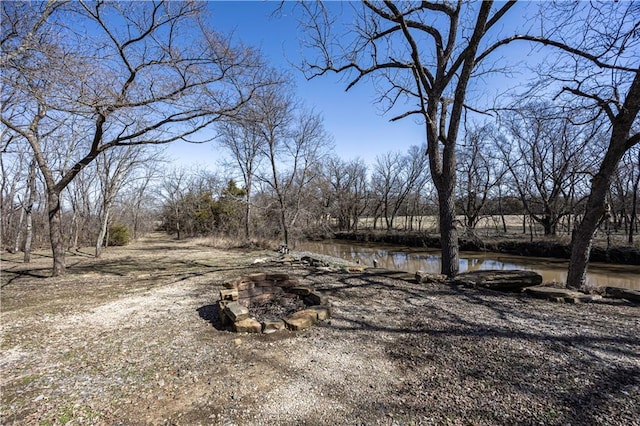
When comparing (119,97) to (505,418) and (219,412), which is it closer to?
(219,412)

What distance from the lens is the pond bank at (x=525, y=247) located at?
13297 millimetres

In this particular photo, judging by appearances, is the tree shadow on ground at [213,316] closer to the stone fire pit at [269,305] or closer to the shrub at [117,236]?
the stone fire pit at [269,305]

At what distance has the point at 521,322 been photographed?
12.1ft

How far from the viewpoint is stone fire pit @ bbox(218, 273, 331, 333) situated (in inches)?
146

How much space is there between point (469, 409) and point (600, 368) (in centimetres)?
150

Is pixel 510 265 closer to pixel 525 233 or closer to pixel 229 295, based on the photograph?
pixel 525 233

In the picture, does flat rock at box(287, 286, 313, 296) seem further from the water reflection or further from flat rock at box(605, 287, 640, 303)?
the water reflection

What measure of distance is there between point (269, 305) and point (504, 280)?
4241mm

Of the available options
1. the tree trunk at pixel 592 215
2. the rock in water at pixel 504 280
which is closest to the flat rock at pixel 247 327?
the rock in water at pixel 504 280

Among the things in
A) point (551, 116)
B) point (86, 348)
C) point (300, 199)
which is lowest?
point (86, 348)

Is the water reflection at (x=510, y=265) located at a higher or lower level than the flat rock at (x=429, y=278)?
lower

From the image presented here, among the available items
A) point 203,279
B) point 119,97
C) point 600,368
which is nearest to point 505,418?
point 600,368

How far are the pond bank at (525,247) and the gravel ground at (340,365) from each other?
4336mm

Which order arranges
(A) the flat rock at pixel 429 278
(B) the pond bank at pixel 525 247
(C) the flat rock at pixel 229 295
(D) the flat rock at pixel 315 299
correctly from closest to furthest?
(D) the flat rock at pixel 315 299 < (C) the flat rock at pixel 229 295 < (A) the flat rock at pixel 429 278 < (B) the pond bank at pixel 525 247
